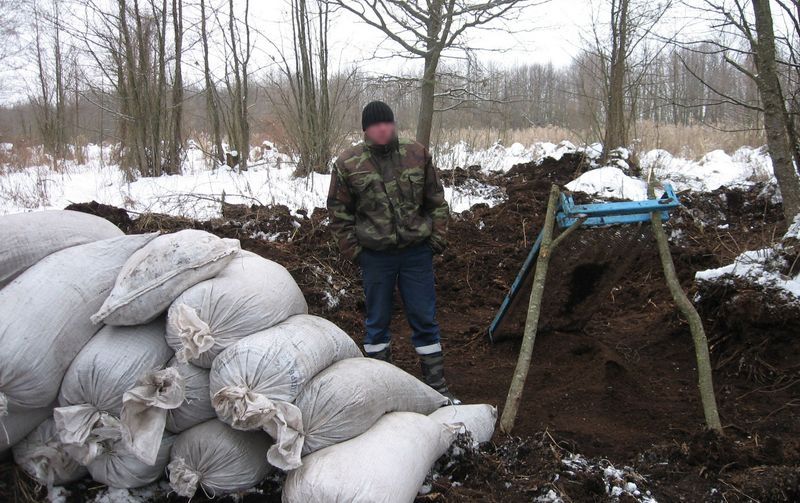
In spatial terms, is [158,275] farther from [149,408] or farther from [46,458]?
[46,458]

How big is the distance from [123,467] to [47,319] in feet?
2.12

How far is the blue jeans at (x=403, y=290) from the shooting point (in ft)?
10.9

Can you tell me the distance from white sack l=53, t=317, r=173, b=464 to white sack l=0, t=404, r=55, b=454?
4.0 inches

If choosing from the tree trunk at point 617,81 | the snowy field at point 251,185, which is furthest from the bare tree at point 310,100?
the tree trunk at point 617,81

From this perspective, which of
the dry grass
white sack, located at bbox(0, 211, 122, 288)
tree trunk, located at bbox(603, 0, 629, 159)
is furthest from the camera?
the dry grass

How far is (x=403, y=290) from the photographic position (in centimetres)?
339

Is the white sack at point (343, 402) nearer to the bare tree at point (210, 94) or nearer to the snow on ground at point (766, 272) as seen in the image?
the snow on ground at point (766, 272)

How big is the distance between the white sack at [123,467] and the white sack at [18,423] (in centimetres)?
27

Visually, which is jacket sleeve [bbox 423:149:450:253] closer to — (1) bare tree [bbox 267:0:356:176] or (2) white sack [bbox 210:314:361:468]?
(2) white sack [bbox 210:314:361:468]

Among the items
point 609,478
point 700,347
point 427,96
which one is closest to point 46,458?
point 609,478

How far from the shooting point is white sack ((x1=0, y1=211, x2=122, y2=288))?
97.1 inches

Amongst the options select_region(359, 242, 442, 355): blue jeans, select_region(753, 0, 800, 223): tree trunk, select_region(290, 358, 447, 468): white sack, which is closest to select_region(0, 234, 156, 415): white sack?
select_region(290, 358, 447, 468): white sack

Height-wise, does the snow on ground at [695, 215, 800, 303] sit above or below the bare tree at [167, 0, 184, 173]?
below

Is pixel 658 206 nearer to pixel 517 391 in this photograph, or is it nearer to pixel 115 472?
pixel 517 391
